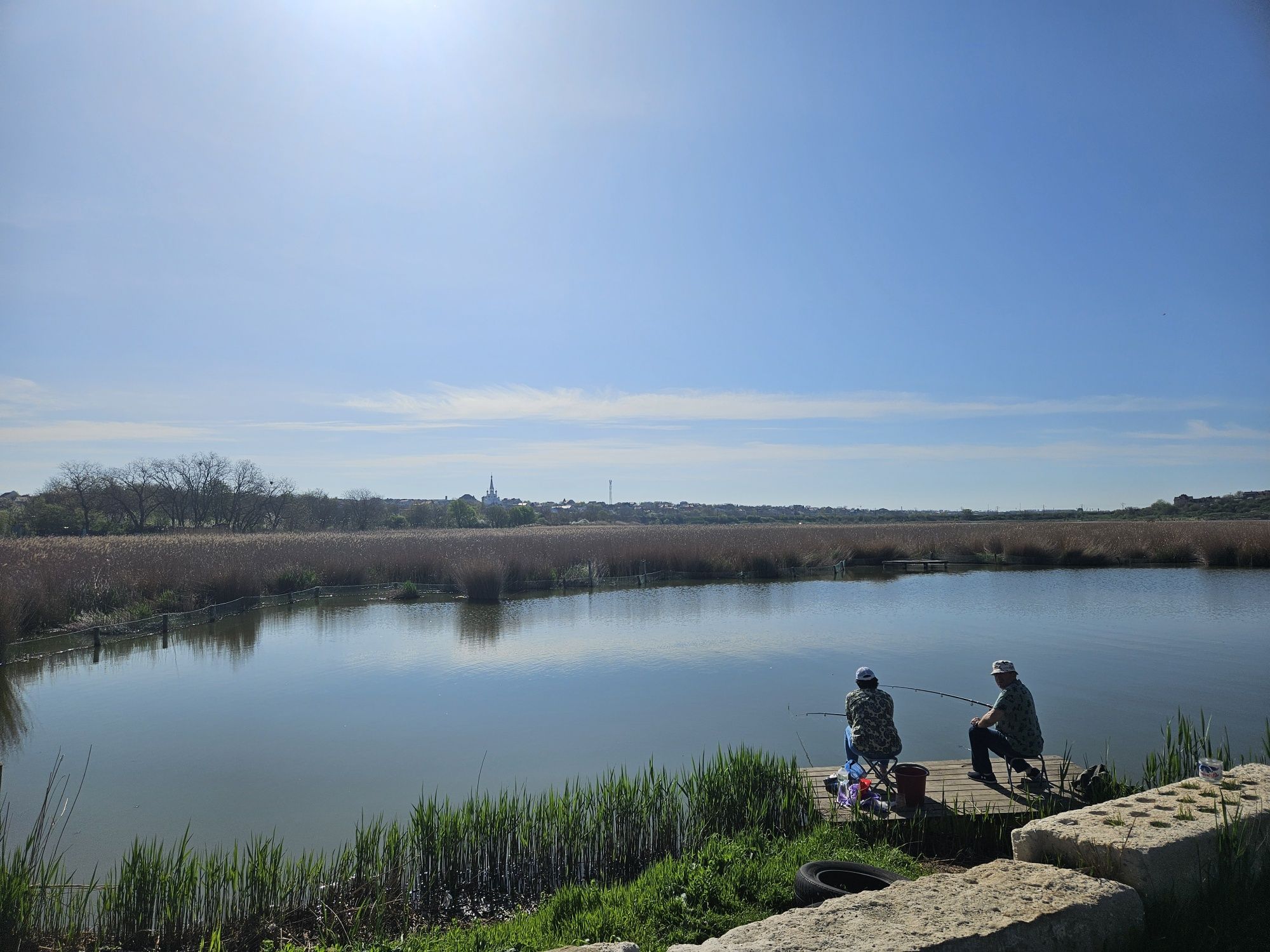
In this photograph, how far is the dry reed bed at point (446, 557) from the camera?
18.2m

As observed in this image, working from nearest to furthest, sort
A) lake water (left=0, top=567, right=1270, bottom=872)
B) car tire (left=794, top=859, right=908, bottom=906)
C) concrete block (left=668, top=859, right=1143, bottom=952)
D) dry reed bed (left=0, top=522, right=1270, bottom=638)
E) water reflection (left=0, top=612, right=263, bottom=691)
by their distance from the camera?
1. concrete block (left=668, top=859, right=1143, bottom=952)
2. car tire (left=794, top=859, right=908, bottom=906)
3. lake water (left=0, top=567, right=1270, bottom=872)
4. water reflection (left=0, top=612, right=263, bottom=691)
5. dry reed bed (left=0, top=522, right=1270, bottom=638)

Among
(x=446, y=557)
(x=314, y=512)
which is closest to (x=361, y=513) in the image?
(x=314, y=512)

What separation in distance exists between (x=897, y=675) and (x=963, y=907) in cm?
934

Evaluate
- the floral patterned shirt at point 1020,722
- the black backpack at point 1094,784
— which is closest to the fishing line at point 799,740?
the floral patterned shirt at point 1020,722

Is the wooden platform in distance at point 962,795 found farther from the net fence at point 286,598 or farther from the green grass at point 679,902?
the net fence at point 286,598

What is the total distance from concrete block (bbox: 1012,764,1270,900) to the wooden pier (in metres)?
28.4

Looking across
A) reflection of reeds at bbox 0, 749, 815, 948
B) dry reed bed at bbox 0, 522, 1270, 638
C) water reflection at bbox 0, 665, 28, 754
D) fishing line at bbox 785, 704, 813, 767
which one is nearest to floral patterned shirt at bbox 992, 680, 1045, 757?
reflection of reeds at bbox 0, 749, 815, 948

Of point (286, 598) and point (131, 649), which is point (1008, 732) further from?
point (286, 598)

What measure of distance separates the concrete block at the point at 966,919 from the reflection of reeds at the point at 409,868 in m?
2.42

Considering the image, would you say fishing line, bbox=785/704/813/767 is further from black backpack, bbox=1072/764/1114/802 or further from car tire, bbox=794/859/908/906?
car tire, bbox=794/859/908/906

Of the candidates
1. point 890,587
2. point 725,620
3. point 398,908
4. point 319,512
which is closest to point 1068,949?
point 398,908

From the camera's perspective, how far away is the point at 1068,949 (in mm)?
3432

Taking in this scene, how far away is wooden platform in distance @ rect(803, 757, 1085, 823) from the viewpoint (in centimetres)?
605

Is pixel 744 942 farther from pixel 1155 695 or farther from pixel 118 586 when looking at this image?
pixel 118 586
